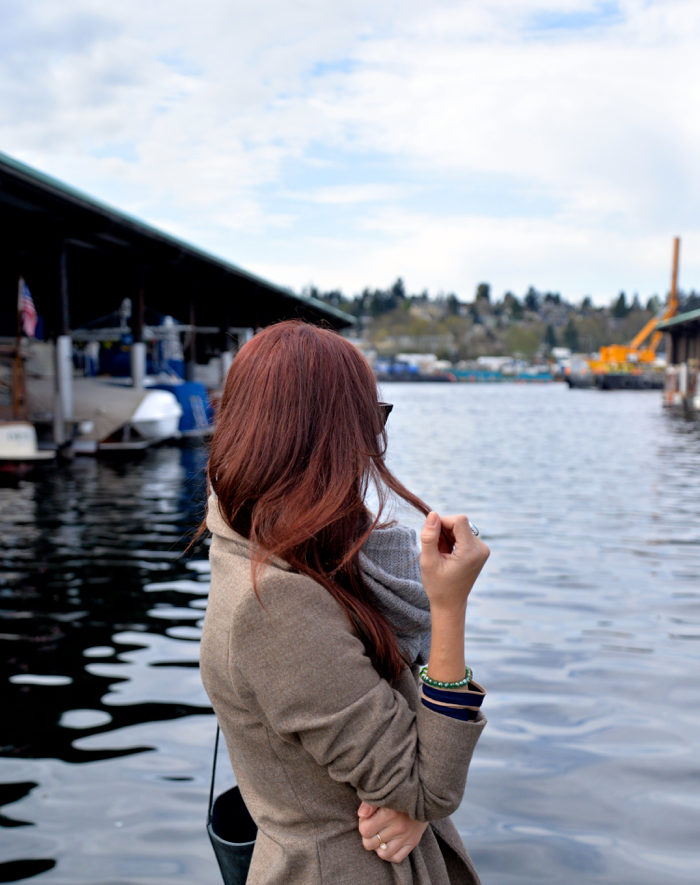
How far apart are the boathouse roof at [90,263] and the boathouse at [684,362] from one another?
78.6ft

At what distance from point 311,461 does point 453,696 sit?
17.4 inches

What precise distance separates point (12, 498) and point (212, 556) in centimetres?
1261

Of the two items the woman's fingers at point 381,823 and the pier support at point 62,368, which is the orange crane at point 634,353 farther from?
the woman's fingers at point 381,823

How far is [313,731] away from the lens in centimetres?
151

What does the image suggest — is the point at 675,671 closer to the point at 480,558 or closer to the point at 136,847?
the point at 136,847

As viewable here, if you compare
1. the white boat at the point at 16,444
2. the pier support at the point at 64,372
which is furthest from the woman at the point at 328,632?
the pier support at the point at 64,372

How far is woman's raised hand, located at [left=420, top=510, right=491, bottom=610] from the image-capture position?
4.99 ft

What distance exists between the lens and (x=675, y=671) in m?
5.80

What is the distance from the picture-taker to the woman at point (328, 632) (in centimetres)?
150

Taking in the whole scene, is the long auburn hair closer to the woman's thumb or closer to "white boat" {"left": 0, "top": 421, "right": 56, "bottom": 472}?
the woman's thumb

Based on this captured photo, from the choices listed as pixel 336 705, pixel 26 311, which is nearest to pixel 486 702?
pixel 336 705

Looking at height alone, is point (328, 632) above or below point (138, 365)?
above

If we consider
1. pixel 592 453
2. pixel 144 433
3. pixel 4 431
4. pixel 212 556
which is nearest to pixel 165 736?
pixel 212 556

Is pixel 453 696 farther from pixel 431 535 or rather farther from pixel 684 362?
pixel 684 362
